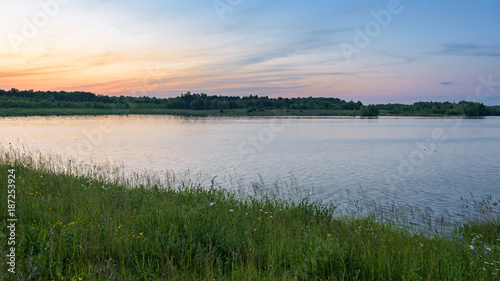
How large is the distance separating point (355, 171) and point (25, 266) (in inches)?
921

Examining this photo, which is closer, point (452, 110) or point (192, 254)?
point (192, 254)

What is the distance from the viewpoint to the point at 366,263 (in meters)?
6.15

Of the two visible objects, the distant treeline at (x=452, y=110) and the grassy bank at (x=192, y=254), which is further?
the distant treeline at (x=452, y=110)

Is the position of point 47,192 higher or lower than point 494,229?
higher

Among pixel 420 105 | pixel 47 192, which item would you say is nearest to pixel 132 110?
pixel 420 105

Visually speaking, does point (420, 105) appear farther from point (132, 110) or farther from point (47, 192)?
point (47, 192)

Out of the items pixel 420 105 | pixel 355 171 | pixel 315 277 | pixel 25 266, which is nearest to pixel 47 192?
pixel 25 266

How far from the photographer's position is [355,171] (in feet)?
84.5

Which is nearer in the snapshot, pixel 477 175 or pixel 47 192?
pixel 47 192

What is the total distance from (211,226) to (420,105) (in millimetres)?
204196

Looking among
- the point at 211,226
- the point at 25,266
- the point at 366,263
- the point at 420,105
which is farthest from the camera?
the point at 420,105

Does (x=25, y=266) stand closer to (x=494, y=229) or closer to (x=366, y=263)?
(x=366, y=263)

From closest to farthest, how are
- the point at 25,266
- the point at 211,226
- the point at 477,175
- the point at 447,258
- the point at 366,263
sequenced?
the point at 25,266
the point at 366,263
the point at 447,258
the point at 211,226
the point at 477,175

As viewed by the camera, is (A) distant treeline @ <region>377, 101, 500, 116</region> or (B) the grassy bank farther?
(A) distant treeline @ <region>377, 101, 500, 116</region>
